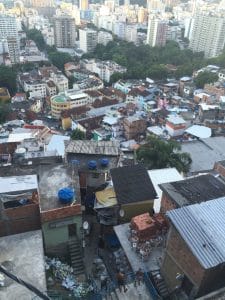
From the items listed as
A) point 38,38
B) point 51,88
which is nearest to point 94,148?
point 51,88

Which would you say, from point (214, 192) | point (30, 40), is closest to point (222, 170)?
point (214, 192)

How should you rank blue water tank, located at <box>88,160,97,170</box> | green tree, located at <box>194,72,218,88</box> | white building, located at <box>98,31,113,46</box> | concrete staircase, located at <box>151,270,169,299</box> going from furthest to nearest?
white building, located at <box>98,31,113,46</box> → green tree, located at <box>194,72,218,88</box> → blue water tank, located at <box>88,160,97,170</box> → concrete staircase, located at <box>151,270,169,299</box>

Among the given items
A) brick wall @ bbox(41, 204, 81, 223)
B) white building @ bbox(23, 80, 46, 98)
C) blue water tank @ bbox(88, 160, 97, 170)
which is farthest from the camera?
white building @ bbox(23, 80, 46, 98)

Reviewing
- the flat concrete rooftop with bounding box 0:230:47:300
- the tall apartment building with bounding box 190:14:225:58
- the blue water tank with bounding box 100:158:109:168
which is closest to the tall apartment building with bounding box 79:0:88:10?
the tall apartment building with bounding box 190:14:225:58

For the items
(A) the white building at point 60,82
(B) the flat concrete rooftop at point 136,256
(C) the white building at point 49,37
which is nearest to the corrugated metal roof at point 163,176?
(B) the flat concrete rooftop at point 136,256

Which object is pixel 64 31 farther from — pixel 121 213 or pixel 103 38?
pixel 121 213

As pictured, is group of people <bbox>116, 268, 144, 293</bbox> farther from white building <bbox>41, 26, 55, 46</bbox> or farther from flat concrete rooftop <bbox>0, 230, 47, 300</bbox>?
white building <bbox>41, 26, 55, 46</bbox>

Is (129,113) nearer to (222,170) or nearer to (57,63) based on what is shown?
(222,170)
